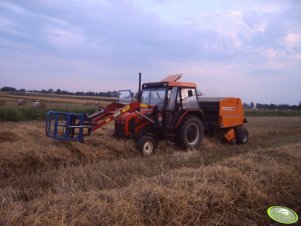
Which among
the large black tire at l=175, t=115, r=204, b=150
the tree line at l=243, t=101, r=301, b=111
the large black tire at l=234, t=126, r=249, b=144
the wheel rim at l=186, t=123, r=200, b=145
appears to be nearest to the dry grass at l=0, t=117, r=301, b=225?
the large black tire at l=175, t=115, r=204, b=150

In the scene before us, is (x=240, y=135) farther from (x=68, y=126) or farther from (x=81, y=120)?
(x=68, y=126)

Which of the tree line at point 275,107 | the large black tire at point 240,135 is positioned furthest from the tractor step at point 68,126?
the tree line at point 275,107

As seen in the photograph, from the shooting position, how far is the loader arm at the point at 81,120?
8570 mm

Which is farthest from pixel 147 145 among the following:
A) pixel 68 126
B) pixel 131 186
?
pixel 131 186

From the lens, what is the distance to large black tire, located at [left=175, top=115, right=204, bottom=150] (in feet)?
33.3

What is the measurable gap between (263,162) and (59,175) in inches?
157

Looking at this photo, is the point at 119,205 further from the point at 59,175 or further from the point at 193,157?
the point at 193,157

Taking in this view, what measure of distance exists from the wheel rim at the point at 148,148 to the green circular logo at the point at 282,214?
184 inches

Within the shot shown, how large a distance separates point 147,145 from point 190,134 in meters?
1.71

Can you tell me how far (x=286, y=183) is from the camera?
243 inches

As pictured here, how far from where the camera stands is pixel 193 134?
10695 mm

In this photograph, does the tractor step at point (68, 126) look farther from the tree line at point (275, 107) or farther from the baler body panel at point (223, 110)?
the tree line at point (275, 107)

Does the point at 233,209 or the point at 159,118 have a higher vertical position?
the point at 159,118

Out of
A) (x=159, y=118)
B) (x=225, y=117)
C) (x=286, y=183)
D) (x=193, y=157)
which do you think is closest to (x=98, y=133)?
(x=159, y=118)
